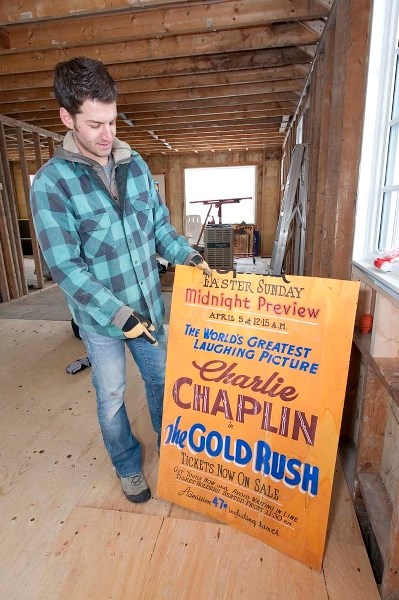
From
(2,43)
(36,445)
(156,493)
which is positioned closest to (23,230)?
(2,43)

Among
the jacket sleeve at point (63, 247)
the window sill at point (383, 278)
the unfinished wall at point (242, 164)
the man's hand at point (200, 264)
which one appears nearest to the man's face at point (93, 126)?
the jacket sleeve at point (63, 247)

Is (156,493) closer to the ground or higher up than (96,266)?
closer to the ground

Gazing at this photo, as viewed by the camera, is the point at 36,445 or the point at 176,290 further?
the point at 36,445

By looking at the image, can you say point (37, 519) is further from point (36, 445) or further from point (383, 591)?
point (383, 591)

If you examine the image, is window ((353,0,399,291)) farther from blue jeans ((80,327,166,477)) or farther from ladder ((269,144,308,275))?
ladder ((269,144,308,275))

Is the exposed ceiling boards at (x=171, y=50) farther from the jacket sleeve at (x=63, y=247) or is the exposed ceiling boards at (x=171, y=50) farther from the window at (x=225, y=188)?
the window at (x=225, y=188)

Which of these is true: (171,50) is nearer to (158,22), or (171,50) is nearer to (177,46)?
(177,46)

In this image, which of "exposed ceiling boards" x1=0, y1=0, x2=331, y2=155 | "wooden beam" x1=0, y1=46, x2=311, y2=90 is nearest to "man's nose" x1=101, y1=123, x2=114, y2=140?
"exposed ceiling boards" x1=0, y1=0, x2=331, y2=155

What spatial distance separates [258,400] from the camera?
44.9 inches

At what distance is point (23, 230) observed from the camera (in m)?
9.41

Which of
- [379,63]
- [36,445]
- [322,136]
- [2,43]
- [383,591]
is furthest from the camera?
[2,43]

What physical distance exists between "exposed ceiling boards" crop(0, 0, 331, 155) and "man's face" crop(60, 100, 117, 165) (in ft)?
6.39

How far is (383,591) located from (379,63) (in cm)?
188

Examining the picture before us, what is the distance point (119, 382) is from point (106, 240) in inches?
21.3
